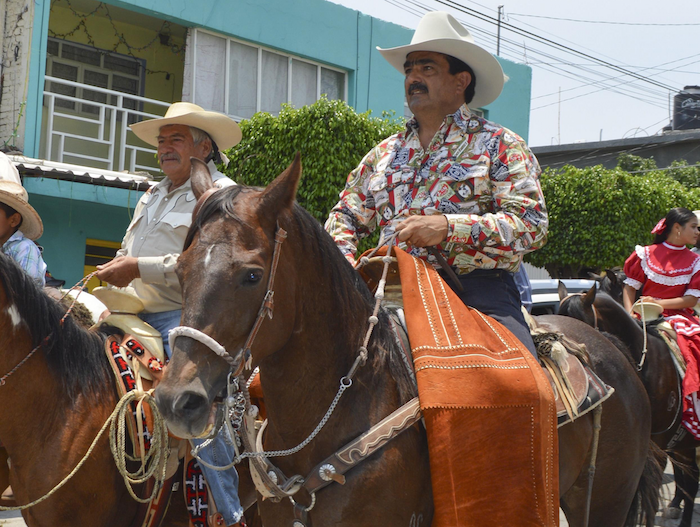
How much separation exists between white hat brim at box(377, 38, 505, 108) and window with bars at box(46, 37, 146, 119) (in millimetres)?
11479

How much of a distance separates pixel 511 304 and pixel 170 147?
2077 millimetres

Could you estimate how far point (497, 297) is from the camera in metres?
2.99

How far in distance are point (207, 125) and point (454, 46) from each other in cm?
148

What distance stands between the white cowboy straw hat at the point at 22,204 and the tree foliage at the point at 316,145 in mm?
5792

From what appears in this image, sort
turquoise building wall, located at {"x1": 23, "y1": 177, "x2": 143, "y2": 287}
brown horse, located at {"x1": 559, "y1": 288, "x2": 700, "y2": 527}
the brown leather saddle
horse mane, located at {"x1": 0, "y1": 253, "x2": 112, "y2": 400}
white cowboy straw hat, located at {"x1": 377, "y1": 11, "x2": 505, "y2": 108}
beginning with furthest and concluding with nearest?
turquoise building wall, located at {"x1": 23, "y1": 177, "x2": 143, "y2": 287}, brown horse, located at {"x1": 559, "y1": 288, "x2": 700, "y2": 527}, horse mane, located at {"x1": 0, "y1": 253, "x2": 112, "y2": 400}, white cowboy straw hat, located at {"x1": 377, "y1": 11, "x2": 505, "y2": 108}, the brown leather saddle

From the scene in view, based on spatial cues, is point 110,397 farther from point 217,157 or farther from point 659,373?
point 659,373

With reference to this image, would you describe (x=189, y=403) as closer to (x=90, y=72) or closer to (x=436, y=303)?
(x=436, y=303)

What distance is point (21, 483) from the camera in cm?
310

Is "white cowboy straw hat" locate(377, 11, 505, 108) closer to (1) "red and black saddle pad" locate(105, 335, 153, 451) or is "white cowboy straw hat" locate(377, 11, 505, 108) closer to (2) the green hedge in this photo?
(1) "red and black saddle pad" locate(105, 335, 153, 451)

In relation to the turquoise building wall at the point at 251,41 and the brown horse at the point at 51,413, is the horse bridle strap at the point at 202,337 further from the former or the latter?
the turquoise building wall at the point at 251,41

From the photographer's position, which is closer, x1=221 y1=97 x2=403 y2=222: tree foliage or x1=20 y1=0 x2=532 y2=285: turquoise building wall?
x1=221 y1=97 x2=403 y2=222: tree foliage

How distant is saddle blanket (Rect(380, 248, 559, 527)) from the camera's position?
7.72ft

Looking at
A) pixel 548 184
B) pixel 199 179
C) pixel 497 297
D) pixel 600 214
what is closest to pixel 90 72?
pixel 548 184

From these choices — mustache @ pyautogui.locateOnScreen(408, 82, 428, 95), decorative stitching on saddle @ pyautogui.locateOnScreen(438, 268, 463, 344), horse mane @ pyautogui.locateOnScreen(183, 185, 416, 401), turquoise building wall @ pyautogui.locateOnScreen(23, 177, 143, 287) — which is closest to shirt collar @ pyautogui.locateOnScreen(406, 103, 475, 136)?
mustache @ pyautogui.locateOnScreen(408, 82, 428, 95)
